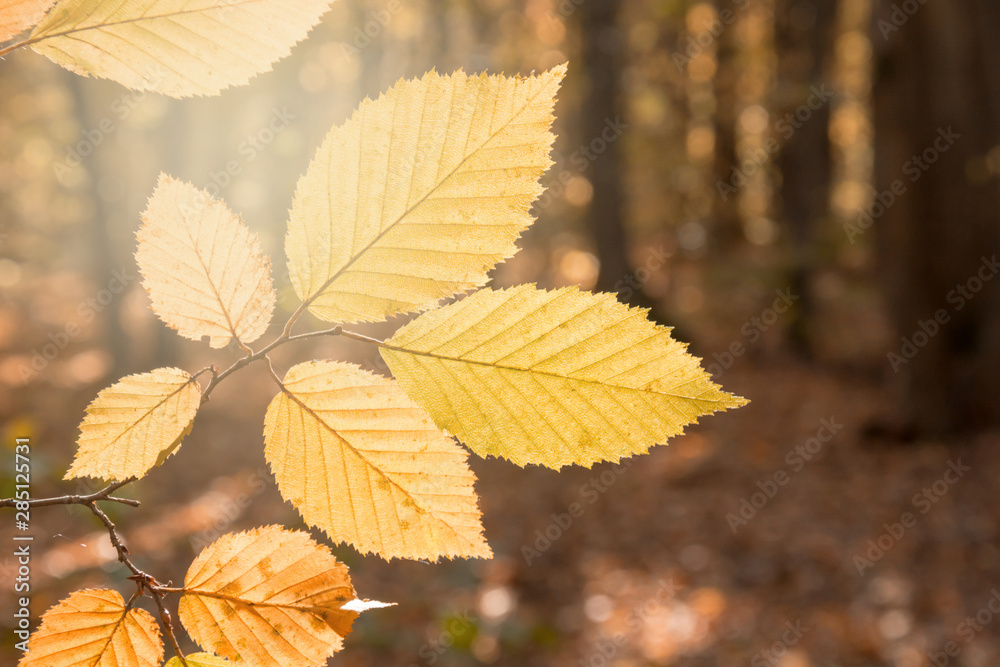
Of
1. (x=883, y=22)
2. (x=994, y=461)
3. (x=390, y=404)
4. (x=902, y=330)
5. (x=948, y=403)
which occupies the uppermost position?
(x=883, y=22)

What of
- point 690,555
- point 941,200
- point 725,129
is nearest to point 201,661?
A: point 690,555

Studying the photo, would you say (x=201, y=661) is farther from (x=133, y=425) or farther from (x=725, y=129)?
(x=725, y=129)

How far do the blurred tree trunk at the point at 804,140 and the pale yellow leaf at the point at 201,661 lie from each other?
449 inches

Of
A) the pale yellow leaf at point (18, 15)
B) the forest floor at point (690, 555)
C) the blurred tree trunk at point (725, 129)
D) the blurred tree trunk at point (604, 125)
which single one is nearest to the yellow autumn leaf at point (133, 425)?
the pale yellow leaf at point (18, 15)

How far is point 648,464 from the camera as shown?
865 cm

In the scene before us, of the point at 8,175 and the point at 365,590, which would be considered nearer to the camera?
the point at 365,590

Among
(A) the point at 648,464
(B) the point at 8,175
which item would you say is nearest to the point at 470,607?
(A) the point at 648,464

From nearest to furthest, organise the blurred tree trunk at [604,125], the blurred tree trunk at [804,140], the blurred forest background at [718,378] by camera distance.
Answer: the blurred forest background at [718,378], the blurred tree trunk at [604,125], the blurred tree trunk at [804,140]

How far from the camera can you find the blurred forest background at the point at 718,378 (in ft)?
17.4

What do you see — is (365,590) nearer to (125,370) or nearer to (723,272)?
(125,370)

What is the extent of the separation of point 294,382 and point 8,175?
713 inches

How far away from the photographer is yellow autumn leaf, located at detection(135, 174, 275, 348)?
440mm

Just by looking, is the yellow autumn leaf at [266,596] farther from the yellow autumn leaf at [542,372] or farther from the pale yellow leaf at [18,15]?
the pale yellow leaf at [18,15]

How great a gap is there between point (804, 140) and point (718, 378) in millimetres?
4611
